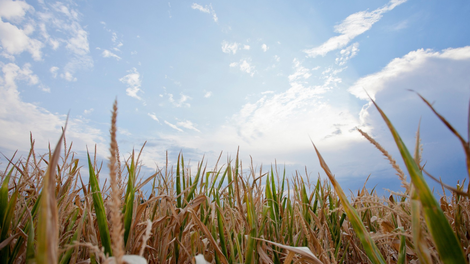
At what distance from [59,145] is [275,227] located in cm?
176

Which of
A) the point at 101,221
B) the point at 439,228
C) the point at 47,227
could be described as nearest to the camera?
the point at 47,227

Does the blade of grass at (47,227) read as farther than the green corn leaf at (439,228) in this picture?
No

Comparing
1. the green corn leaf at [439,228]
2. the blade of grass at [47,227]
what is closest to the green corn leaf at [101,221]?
the blade of grass at [47,227]

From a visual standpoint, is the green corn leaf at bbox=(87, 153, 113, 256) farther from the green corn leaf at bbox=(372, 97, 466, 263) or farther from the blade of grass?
the green corn leaf at bbox=(372, 97, 466, 263)

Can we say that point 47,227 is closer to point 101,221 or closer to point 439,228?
point 101,221

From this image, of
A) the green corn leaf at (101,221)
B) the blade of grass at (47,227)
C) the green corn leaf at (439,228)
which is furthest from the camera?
the green corn leaf at (101,221)

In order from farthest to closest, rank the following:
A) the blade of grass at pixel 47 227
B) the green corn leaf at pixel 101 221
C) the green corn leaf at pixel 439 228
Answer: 1. the green corn leaf at pixel 101 221
2. the green corn leaf at pixel 439 228
3. the blade of grass at pixel 47 227

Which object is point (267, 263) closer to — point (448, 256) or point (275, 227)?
point (275, 227)

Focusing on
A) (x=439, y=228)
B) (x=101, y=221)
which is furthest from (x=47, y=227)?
(x=439, y=228)

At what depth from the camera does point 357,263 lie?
209cm

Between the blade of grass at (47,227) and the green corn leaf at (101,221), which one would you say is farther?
the green corn leaf at (101,221)

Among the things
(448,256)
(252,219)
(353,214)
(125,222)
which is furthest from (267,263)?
(448,256)

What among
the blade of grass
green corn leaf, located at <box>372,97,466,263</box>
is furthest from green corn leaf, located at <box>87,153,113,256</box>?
green corn leaf, located at <box>372,97,466,263</box>

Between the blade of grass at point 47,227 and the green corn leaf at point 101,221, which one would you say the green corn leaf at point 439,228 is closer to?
the blade of grass at point 47,227
